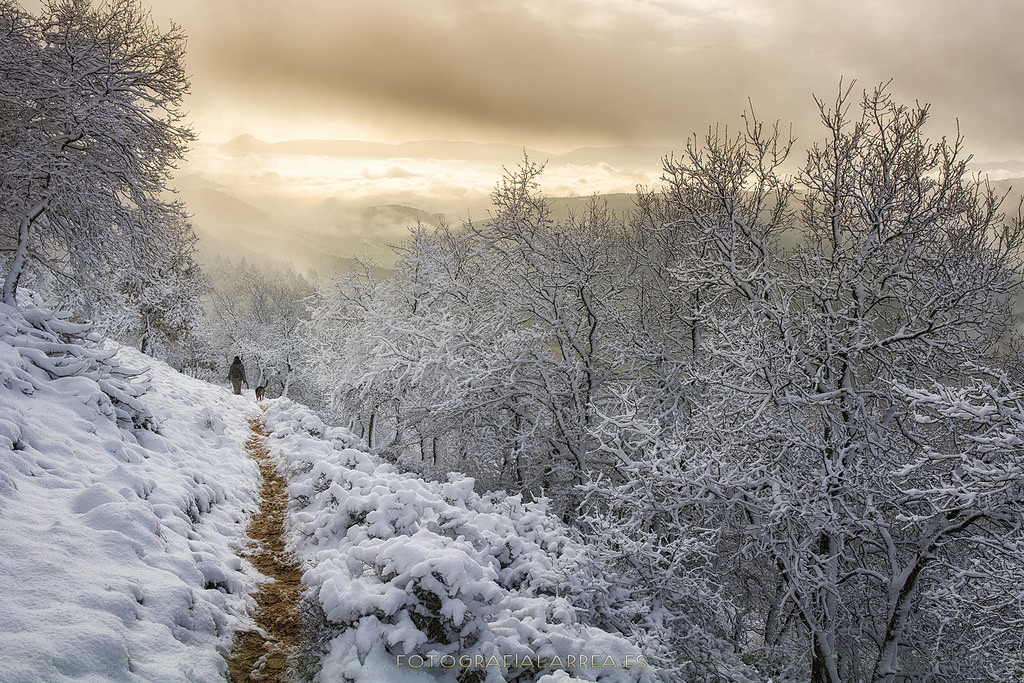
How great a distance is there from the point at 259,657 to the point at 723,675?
17.9 ft

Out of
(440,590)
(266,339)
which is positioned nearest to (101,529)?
(440,590)

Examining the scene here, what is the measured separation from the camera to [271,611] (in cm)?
505

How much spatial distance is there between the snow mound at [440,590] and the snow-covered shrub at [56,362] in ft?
11.5

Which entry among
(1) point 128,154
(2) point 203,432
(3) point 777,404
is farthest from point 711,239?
(1) point 128,154

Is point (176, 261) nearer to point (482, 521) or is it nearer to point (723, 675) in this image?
point (482, 521)

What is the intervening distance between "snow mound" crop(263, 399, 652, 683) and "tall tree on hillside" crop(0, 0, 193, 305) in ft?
27.4

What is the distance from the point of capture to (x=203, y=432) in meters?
10.7

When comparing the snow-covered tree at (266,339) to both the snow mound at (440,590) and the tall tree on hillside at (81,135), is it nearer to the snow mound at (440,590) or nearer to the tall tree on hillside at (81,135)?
the tall tree on hillside at (81,135)

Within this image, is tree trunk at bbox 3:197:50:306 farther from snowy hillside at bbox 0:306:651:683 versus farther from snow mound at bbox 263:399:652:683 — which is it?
snow mound at bbox 263:399:652:683

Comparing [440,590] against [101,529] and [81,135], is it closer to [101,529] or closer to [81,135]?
[101,529]

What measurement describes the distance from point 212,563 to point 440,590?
8.33 ft

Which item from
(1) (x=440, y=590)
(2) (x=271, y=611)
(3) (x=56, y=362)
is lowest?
(2) (x=271, y=611)

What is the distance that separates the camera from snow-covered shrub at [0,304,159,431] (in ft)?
24.2

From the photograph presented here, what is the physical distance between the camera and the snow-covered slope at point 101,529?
329 centimetres
